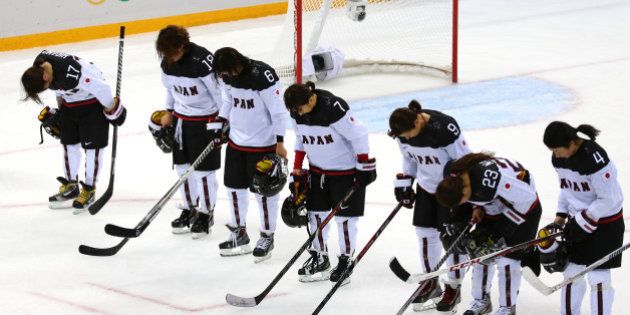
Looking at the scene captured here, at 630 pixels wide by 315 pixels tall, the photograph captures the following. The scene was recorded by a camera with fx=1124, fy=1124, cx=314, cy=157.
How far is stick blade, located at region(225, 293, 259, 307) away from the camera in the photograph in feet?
15.4

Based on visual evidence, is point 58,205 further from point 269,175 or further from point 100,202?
point 269,175

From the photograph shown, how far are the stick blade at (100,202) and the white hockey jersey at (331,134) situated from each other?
1588 millimetres

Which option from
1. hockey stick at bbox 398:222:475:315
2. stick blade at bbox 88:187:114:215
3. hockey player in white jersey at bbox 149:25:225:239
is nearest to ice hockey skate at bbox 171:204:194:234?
hockey player in white jersey at bbox 149:25:225:239

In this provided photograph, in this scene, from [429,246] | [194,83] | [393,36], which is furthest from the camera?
[393,36]

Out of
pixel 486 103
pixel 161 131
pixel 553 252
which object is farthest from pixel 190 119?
pixel 486 103

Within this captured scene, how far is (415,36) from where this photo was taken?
9.52 m

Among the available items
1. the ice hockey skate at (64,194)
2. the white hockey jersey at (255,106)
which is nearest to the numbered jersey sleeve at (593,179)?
the white hockey jersey at (255,106)

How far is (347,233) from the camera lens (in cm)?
491

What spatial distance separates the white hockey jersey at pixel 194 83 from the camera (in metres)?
5.36

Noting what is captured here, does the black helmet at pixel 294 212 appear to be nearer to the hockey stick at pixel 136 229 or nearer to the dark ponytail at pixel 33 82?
the hockey stick at pixel 136 229

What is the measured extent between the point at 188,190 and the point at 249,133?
27.7 inches

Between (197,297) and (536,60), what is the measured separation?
5.58 meters

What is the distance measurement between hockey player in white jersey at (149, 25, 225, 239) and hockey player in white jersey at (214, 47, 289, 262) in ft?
0.49

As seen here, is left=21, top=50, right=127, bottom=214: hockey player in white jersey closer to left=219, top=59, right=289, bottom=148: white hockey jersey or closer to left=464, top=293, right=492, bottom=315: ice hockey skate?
left=219, top=59, right=289, bottom=148: white hockey jersey
